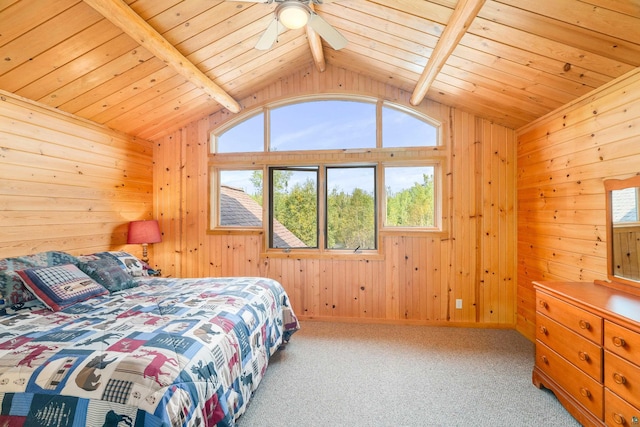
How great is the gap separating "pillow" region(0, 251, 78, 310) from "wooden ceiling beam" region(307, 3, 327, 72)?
296 cm

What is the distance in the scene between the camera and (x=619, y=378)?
61.0 inches

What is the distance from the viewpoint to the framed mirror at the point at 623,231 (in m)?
1.93

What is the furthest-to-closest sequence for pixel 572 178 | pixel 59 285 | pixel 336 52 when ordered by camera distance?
pixel 336 52, pixel 572 178, pixel 59 285

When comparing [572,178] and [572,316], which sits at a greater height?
[572,178]

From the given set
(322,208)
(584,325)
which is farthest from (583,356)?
(322,208)

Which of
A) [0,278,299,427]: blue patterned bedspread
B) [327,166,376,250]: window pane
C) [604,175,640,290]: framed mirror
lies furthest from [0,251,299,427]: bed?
[604,175,640,290]: framed mirror

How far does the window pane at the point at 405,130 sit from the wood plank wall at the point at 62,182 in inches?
124

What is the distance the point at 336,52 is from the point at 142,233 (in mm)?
3036

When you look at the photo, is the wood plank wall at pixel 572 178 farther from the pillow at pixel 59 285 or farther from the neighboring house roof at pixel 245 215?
the pillow at pixel 59 285

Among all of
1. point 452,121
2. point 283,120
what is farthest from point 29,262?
point 452,121

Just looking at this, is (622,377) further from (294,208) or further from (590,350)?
(294,208)

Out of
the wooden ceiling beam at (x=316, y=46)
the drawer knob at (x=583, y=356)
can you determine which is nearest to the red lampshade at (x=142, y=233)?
the wooden ceiling beam at (x=316, y=46)

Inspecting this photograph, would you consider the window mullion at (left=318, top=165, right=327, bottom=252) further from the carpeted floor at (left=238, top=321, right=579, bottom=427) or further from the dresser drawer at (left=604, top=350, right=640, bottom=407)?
the dresser drawer at (left=604, top=350, right=640, bottom=407)

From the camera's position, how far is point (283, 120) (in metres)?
3.86
